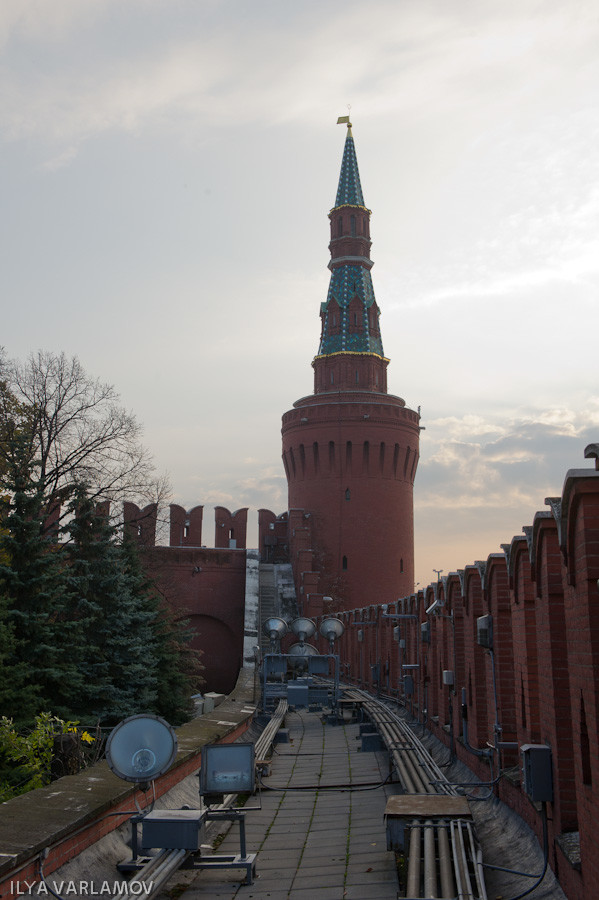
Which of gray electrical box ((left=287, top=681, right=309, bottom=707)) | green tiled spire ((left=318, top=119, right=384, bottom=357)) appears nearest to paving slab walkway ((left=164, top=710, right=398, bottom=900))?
gray electrical box ((left=287, top=681, right=309, bottom=707))

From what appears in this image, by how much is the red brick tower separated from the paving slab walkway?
2551cm

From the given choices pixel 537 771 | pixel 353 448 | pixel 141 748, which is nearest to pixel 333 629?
pixel 141 748

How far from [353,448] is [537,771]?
3196cm

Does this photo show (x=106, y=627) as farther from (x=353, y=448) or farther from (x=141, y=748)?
(x=353, y=448)

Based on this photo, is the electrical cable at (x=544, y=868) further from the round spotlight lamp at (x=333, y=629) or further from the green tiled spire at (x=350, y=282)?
the green tiled spire at (x=350, y=282)

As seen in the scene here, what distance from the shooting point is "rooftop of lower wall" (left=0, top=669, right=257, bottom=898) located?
4768 mm

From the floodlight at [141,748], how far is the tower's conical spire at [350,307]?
3332 cm

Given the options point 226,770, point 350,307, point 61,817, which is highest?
point 350,307

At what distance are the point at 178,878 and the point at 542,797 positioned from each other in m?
2.47

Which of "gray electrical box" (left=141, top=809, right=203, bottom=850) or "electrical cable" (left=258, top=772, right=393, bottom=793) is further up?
"gray electrical box" (left=141, top=809, right=203, bottom=850)

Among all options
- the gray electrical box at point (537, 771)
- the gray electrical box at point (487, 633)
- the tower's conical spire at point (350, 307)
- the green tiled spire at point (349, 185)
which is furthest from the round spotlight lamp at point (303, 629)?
the green tiled spire at point (349, 185)

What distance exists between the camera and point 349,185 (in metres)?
41.2

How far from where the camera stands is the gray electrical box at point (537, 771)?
17.8ft

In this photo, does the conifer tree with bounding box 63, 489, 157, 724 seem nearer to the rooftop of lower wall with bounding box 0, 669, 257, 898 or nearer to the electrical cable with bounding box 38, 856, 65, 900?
the rooftop of lower wall with bounding box 0, 669, 257, 898
